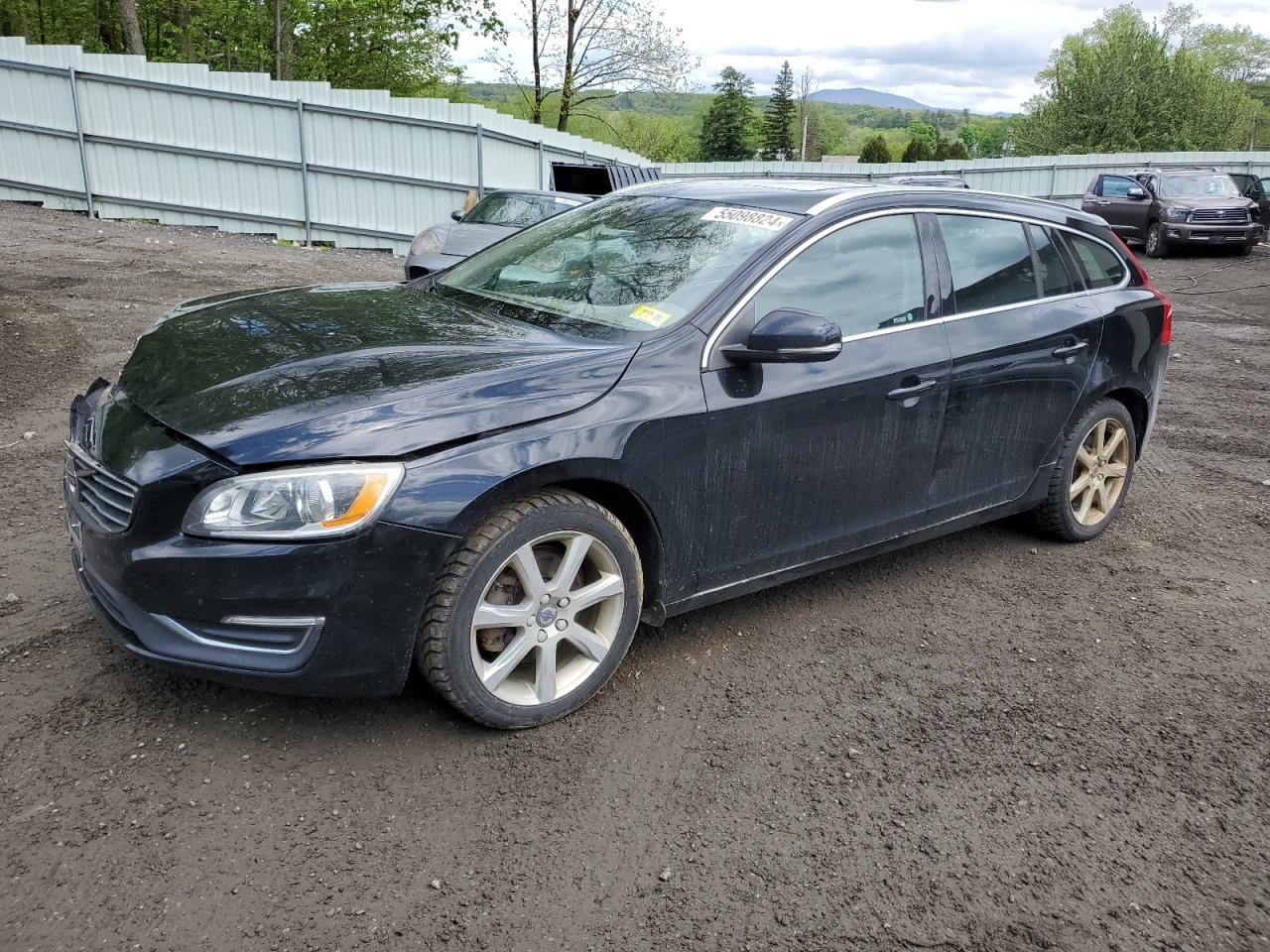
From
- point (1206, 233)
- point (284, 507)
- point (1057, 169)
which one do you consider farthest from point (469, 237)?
point (1057, 169)

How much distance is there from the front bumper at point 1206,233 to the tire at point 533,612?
21.3 metres

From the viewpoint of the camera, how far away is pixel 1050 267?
479 cm

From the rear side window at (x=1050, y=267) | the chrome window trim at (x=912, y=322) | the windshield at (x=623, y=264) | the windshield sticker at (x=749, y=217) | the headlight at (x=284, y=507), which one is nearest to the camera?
the headlight at (x=284, y=507)

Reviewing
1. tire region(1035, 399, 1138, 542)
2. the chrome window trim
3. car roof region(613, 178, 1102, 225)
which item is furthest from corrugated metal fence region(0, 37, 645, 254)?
tire region(1035, 399, 1138, 542)

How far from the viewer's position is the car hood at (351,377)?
2.90m

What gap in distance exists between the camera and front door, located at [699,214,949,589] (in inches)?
141

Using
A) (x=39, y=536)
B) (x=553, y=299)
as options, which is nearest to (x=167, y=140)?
(x=39, y=536)

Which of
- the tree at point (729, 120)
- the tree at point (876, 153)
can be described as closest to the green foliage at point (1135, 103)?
the tree at point (876, 153)

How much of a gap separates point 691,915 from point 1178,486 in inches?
199

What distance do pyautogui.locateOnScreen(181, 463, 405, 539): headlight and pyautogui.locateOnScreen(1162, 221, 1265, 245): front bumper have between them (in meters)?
22.1

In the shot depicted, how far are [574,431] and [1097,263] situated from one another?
3207mm

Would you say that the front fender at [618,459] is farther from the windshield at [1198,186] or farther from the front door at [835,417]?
the windshield at [1198,186]

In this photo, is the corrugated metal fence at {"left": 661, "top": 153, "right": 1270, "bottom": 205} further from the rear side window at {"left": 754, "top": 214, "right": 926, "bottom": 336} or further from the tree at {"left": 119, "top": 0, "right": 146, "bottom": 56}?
the rear side window at {"left": 754, "top": 214, "right": 926, "bottom": 336}

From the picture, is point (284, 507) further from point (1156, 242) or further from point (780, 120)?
point (780, 120)
